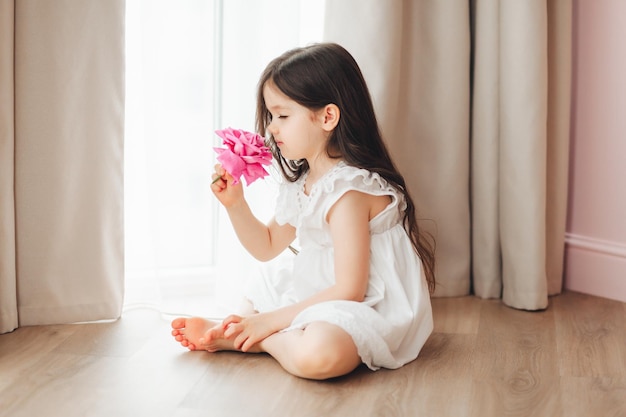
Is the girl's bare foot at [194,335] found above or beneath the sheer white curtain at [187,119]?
beneath

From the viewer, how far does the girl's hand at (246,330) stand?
165cm

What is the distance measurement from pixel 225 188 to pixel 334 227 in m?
0.25

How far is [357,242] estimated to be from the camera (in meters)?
1.67

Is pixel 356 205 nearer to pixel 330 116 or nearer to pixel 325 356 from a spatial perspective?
pixel 330 116

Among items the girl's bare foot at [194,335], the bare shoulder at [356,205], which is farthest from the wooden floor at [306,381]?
the bare shoulder at [356,205]

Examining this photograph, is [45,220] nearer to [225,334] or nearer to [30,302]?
[30,302]

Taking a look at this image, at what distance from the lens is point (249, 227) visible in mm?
1851

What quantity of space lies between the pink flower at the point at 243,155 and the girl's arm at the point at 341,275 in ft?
0.59

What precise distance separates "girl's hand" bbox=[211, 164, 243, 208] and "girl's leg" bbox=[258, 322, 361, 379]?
0.33 meters

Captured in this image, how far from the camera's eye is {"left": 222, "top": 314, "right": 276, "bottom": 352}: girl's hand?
1650 mm

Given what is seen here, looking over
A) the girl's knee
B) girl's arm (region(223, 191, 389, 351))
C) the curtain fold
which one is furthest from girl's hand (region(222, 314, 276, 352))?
the curtain fold

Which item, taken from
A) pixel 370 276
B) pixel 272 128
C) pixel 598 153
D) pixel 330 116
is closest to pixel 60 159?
pixel 272 128

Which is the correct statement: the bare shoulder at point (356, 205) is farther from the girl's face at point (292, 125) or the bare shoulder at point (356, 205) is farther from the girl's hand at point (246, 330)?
the girl's hand at point (246, 330)

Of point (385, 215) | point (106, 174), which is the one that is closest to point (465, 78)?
point (385, 215)
